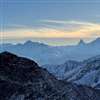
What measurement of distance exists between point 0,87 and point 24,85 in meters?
7.55

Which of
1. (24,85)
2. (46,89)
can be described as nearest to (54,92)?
(46,89)

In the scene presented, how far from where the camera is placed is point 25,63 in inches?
5507

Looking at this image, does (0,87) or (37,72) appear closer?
(0,87)

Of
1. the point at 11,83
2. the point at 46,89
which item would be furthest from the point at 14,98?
the point at 46,89

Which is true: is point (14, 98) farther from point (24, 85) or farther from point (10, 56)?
point (10, 56)

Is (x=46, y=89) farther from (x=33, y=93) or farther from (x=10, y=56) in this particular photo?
(x=10, y=56)

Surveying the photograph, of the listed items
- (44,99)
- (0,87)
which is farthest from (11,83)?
(44,99)

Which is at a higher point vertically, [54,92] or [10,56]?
[10,56]

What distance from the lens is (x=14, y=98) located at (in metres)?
123

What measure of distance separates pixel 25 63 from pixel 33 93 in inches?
604

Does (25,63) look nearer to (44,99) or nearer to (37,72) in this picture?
(37,72)

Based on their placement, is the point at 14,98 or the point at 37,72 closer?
the point at 14,98

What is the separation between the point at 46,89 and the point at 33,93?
7.18 metres

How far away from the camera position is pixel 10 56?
140625mm
